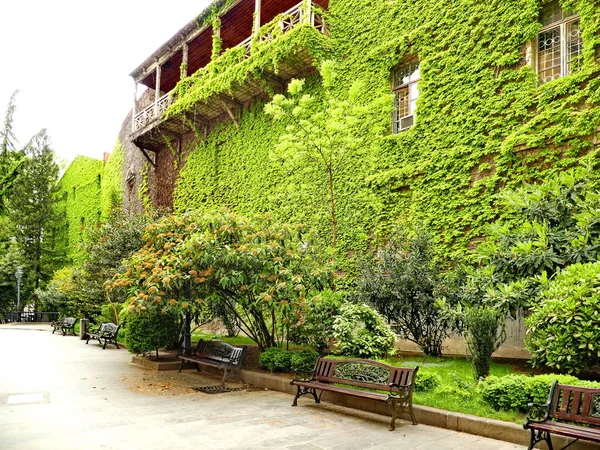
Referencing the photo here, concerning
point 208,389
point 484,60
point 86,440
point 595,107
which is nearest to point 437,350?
point 208,389

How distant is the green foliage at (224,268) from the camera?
8.78 metres

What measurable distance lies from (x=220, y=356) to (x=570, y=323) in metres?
6.17

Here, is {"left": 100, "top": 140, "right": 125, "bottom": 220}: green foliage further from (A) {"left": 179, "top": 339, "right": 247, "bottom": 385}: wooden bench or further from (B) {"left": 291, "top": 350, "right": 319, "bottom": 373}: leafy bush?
(B) {"left": 291, "top": 350, "right": 319, "bottom": 373}: leafy bush

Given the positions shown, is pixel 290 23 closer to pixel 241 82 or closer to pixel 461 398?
pixel 241 82

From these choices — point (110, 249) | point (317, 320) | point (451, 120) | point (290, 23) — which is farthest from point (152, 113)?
point (317, 320)

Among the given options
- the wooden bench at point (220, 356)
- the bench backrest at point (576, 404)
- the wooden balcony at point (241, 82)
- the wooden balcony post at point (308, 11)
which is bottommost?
the wooden bench at point (220, 356)

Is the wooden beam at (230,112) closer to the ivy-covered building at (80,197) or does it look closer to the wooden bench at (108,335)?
the wooden bench at (108,335)

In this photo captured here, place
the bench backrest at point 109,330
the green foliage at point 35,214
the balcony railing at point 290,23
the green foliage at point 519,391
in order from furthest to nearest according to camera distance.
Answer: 1. the green foliage at point 35,214
2. the bench backrest at point 109,330
3. the balcony railing at point 290,23
4. the green foliage at point 519,391

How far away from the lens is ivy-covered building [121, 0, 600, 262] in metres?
10.5

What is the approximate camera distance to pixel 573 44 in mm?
10484

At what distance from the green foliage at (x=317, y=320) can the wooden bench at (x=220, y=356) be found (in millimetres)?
1194

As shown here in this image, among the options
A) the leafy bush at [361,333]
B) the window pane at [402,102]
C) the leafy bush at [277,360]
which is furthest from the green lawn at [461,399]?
the window pane at [402,102]

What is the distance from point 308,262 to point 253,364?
97.7 inches

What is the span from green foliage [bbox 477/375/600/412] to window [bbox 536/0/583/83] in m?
7.35
